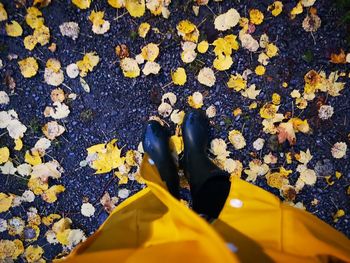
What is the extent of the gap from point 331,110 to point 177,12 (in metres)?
0.94

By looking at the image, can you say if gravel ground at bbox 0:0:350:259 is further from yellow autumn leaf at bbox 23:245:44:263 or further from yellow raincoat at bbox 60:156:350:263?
yellow raincoat at bbox 60:156:350:263

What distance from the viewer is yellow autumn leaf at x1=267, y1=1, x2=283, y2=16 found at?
5.47 feet

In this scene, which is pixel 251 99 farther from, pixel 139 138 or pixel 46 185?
pixel 46 185

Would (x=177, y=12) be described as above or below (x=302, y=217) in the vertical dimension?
above

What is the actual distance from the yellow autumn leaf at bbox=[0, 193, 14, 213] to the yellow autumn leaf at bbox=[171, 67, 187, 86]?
1101 mm

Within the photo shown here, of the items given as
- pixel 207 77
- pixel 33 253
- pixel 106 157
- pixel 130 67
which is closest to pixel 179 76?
pixel 207 77

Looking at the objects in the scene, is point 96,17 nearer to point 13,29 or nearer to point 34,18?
point 34,18

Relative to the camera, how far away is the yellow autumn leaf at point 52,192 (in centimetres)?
183

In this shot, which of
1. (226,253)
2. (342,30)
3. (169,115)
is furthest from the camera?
(169,115)

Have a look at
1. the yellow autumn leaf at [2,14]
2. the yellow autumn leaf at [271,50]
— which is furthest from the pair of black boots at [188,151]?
the yellow autumn leaf at [2,14]

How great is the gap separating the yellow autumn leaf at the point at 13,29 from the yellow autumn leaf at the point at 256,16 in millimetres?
1168

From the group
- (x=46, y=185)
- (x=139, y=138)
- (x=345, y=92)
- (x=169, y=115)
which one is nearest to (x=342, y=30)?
(x=345, y=92)

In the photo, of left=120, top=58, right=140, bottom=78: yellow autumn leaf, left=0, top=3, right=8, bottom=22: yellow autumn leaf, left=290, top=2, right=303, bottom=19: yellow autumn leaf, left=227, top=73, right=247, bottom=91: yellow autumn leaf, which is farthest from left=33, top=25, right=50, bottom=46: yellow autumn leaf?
left=290, top=2, right=303, bottom=19: yellow autumn leaf

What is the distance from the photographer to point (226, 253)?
905 mm
